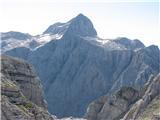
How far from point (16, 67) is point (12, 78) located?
267 inches

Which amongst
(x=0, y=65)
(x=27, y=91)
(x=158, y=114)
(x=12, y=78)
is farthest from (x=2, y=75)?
(x=158, y=114)

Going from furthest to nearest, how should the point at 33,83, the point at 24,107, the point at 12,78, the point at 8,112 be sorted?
the point at 33,83
the point at 12,78
the point at 24,107
the point at 8,112

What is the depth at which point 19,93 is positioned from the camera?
146 metres

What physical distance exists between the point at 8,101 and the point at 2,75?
856 inches

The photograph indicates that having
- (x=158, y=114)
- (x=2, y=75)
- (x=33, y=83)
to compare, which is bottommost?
(x=158, y=114)

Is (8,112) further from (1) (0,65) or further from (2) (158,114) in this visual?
(2) (158,114)

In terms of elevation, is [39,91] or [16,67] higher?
[16,67]

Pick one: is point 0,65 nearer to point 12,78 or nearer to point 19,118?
point 12,78

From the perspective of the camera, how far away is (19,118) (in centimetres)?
12781

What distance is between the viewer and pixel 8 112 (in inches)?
4909

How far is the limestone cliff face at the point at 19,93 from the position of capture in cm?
12875

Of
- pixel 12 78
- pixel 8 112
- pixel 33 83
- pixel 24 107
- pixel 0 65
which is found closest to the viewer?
pixel 8 112

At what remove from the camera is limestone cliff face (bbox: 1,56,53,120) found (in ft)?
422

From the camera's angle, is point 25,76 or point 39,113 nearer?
point 39,113
